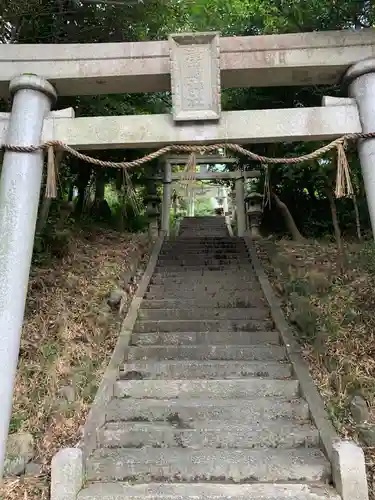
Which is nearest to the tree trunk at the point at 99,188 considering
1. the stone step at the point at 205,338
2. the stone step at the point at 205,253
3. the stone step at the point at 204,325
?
the stone step at the point at 205,253

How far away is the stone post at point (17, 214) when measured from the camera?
11.1 ft

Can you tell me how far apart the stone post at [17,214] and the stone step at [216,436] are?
1.03 meters

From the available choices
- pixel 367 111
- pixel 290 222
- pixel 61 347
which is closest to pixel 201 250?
pixel 290 222

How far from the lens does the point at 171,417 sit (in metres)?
4.16

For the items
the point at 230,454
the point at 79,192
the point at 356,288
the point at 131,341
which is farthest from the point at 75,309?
the point at 79,192

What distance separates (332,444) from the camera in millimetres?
3430

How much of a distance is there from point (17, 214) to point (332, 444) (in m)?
3.16

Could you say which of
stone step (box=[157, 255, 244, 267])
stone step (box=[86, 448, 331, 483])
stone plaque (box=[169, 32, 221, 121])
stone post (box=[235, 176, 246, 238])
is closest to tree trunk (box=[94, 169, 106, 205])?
stone step (box=[157, 255, 244, 267])

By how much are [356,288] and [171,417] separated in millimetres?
2952

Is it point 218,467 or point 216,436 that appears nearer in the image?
point 218,467

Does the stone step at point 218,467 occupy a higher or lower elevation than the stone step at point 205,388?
lower

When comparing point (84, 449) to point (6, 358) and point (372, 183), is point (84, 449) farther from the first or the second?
point (372, 183)

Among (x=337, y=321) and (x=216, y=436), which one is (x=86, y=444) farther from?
(x=337, y=321)

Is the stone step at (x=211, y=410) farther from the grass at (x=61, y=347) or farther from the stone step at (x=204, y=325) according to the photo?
the stone step at (x=204, y=325)
